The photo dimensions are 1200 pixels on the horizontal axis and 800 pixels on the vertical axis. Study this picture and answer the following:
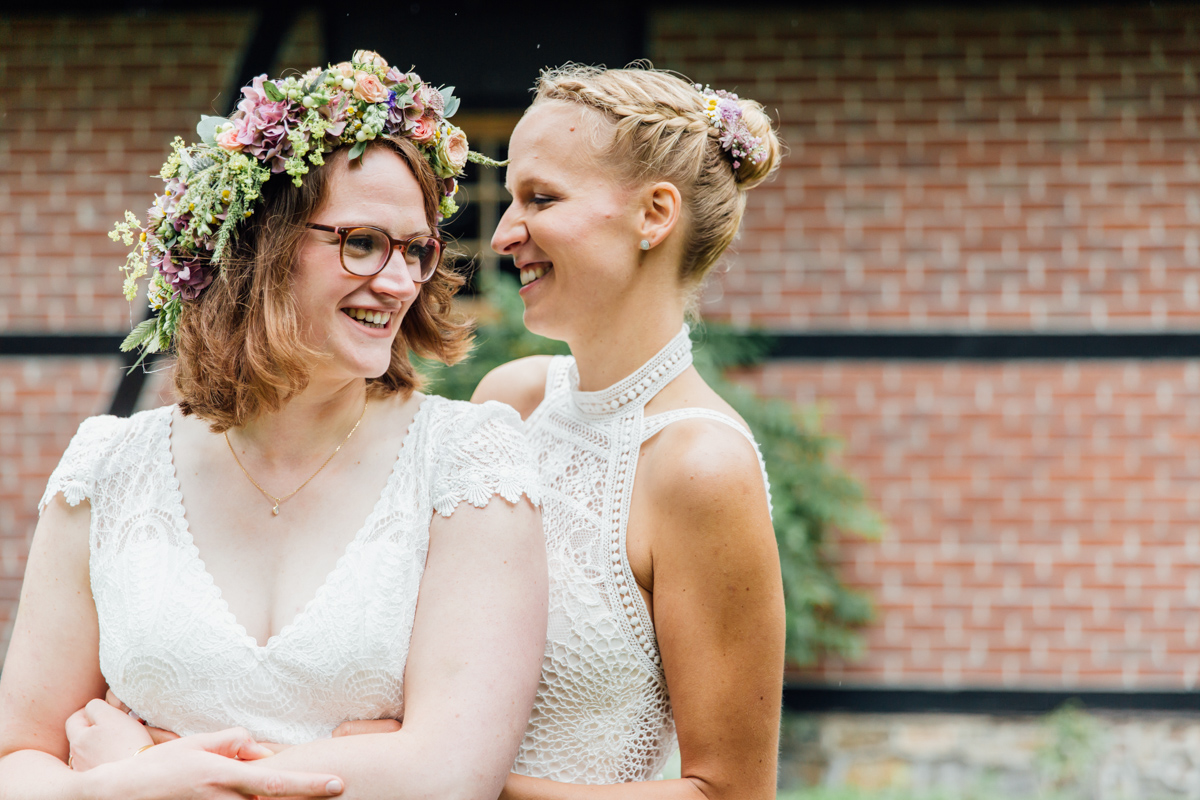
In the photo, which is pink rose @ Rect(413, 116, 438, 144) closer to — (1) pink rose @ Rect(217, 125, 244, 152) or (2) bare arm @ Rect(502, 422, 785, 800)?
(1) pink rose @ Rect(217, 125, 244, 152)

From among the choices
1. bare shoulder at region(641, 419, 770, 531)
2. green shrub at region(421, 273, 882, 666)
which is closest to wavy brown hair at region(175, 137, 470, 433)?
bare shoulder at region(641, 419, 770, 531)

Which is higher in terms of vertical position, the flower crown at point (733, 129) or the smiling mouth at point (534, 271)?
the flower crown at point (733, 129)

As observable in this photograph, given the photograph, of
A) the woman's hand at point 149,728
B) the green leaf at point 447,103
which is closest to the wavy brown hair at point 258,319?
the green leaf at point 447,103

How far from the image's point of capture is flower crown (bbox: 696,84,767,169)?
6.92ft

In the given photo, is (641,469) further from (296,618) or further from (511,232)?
(296,618)

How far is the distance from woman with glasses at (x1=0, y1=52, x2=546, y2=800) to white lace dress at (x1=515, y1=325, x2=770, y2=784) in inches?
10.3

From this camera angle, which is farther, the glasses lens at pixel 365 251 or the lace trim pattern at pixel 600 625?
the lace trim pattern at pixel 600 625

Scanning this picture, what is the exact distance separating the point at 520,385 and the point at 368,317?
76 centimetres

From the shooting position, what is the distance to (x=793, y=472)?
16.4ft

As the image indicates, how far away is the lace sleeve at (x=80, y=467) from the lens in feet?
5.97

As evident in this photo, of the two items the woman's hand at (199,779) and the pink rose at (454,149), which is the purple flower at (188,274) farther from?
the woman's hand at (199,779)

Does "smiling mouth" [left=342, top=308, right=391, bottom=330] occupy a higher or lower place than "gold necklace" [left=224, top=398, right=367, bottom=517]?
higher

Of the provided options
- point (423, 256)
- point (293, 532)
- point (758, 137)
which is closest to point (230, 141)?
point (423, 256)

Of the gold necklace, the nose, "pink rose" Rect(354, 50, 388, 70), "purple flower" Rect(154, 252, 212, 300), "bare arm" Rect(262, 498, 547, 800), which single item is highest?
"pink rose" Rect(354, 50, 388, 70)
